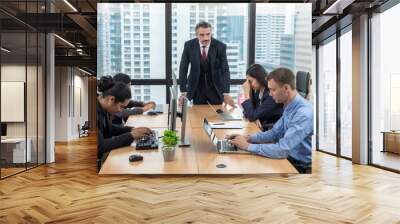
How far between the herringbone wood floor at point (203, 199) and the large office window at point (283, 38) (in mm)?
1652

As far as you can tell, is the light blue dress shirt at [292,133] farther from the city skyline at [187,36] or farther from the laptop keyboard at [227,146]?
the city skyline at [187,36]

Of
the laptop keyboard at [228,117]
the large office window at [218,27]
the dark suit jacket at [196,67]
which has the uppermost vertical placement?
the large office window at [218,27]

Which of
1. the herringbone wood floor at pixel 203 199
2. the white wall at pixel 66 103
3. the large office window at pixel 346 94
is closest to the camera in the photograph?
the herringbone wood floor at pixel 203 199

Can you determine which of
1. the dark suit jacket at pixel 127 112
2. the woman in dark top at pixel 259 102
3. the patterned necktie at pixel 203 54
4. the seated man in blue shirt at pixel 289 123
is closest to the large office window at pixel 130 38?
the dark suit jacket at pixel 127 112

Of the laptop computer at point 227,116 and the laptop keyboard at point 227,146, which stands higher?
the laptop computer at point 227,116

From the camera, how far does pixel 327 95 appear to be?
11.3m

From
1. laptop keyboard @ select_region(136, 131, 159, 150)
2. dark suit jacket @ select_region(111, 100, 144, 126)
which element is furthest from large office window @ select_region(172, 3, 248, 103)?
laptop keyboard @ select_region(136, 131, 159, 150)

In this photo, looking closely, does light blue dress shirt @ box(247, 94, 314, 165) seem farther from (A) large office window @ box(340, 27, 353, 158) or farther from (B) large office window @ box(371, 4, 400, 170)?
(A) large office window @ box(340, 27, 353, 158)

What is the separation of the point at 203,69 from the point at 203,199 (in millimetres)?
1670

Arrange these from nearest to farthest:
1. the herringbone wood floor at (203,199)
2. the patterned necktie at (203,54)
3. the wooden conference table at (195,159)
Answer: the wooden conference table at (195,159) < the herringbone wood floor at (203,199) < the patterned necktie at (203,54)

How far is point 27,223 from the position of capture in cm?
436

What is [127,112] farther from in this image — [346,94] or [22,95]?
[346,94]

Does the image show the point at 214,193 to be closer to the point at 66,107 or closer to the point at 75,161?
the point at 75,161

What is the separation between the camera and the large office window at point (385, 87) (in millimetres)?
7848
